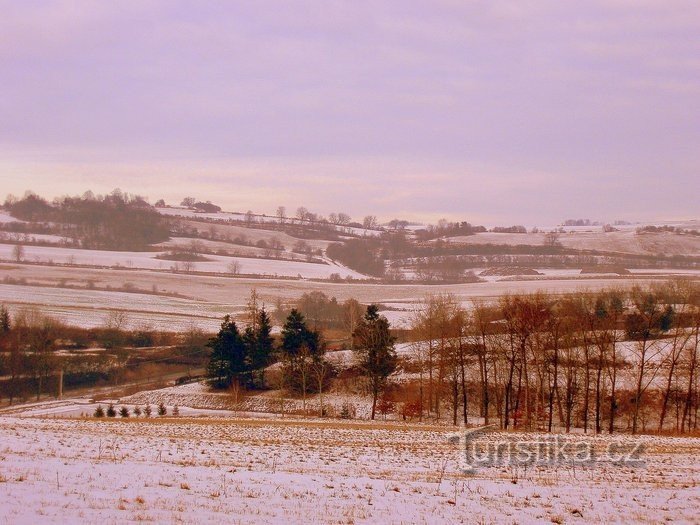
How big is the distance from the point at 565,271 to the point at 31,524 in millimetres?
124751

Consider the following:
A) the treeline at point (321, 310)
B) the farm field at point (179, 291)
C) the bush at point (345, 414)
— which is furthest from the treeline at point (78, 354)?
the bush at point (345, 414)

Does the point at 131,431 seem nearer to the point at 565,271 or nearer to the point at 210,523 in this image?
the point at 210,523

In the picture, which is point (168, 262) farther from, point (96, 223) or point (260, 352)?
point (260, 352)

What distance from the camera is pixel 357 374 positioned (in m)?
63.2

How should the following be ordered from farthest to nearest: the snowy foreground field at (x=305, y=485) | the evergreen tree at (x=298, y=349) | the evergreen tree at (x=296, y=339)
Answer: the evergreen tree at (x=296, y=339) < the evergreen tree at (x=298, y=349) < the snowy foreground field at (x=305, y=485)

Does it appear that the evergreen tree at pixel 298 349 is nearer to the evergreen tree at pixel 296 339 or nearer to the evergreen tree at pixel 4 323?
the evergreen tree at pixel 296 339

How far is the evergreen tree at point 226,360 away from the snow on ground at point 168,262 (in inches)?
2766

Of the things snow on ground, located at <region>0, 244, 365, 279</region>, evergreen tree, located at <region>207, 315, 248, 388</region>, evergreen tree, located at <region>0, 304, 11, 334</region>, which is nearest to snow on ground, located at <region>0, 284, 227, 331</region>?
evergreen tree, located at <region>0, 304, 11, 334</region>

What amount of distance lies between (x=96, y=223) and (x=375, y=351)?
148m

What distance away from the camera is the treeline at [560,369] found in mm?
46781

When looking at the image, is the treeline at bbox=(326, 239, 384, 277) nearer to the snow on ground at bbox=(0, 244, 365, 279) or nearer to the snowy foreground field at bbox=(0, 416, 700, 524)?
the snow on ground at bbox=(0, 244, 365, 279)

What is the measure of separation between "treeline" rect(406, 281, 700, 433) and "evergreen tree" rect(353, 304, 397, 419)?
2.98 metres

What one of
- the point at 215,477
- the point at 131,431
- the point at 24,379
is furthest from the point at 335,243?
the point at 215,477

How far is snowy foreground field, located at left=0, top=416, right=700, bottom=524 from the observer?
12391mm
